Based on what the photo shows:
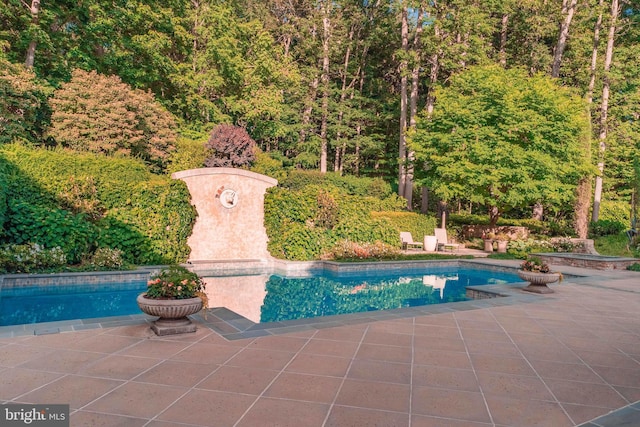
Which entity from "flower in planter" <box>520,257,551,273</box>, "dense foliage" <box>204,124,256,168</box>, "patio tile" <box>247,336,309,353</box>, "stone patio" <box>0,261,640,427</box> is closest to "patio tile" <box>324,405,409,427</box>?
"stone patio" <box>0,261,640,427</box>

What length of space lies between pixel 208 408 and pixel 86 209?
10895mm

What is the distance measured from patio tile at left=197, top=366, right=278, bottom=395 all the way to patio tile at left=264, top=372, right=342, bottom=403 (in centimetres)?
11

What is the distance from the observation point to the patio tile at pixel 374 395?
3820 millimetres

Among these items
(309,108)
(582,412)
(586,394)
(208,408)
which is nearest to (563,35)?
(309,108)

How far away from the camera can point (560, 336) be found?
630 centimetres

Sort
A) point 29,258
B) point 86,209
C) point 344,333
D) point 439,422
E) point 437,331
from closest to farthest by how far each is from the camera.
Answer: point 439,422
point 344,333
point 437,331
point 29,258
point 86,209

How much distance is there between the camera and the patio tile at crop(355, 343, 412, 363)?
5.08 metres

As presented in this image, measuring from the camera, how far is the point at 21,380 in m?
4.08

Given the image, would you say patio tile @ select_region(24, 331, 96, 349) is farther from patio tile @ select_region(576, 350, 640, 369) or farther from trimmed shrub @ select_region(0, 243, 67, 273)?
patio tile @ select_region(576, 350, 640, 369)

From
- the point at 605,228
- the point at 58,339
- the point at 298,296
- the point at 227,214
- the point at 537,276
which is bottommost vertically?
the point at 298,296

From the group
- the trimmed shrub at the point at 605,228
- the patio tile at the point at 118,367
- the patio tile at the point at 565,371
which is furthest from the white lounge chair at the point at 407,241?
the patio tile at the point at 118,367

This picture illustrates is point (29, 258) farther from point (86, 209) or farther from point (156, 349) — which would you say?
point (156, 349)

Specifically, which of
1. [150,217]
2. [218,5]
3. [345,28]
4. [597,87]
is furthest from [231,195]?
[597,87]

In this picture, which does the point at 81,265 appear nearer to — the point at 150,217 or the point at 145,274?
the point at 145,274
